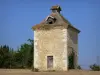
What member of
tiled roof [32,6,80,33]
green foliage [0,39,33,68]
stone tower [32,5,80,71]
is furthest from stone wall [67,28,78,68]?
green foliage [0,39,33,68]

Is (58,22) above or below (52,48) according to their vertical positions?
above

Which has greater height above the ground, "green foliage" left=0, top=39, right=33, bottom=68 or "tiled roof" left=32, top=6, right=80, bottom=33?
"tiled roof" left=32, top=6, right=80, bottom=33

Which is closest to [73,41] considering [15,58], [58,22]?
[58,22]

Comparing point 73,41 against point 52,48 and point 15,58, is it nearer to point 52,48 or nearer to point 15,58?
point 52,48

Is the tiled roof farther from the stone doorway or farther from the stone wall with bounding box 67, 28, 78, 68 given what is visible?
the stone doorway

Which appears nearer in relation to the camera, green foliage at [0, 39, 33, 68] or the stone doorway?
the stone doorway

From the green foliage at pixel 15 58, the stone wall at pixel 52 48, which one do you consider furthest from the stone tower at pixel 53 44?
the green foliage at pixel 15 58

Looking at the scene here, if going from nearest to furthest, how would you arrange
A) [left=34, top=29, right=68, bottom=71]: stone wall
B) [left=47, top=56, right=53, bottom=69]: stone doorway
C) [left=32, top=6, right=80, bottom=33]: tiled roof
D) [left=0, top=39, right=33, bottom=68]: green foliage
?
1. [left=34, top=29, right=68, bottom=71]: stone wall
2. [left=32, top=6, right=80, bottom=33]: tiled roof
3. [left=47, top=56, right=53, bottom=69]: stone doorway
4. [left=0, top=39, right=33, bottom=68]: green foliage

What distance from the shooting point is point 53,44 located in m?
33.1

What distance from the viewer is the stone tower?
3272cm

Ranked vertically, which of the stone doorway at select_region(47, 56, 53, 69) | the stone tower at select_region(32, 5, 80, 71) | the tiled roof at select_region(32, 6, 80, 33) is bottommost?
the stone doorway at select_region(47, 56, 53, 69)

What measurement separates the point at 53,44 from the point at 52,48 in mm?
500

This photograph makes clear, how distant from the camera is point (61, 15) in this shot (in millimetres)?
36438

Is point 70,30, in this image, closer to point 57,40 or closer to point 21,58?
point 57,40
